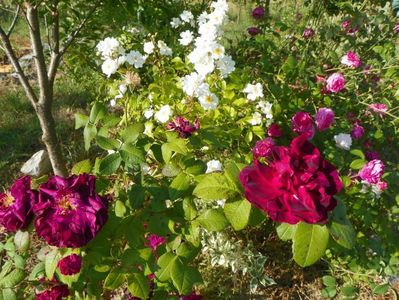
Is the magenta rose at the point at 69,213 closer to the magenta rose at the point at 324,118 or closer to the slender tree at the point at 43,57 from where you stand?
the magenta rose at the point at 324,118

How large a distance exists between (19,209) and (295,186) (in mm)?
617

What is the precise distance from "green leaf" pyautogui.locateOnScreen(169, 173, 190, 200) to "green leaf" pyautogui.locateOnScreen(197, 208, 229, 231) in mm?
93

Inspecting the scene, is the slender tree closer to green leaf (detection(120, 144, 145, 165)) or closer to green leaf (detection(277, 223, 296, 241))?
green leaf (detection(120, 144, 145, 165))

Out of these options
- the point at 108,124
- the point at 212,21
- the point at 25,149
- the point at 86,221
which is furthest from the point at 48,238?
the point at 25,149

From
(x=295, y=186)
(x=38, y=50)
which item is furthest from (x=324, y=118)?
(x=38, y=50)

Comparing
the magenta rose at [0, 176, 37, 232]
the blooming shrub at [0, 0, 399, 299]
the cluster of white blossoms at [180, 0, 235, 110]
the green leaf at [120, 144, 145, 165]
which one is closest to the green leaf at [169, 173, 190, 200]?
the blooming shrub at [0, 0, 399, 299]

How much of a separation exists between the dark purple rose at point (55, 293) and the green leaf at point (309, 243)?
0.72 metres

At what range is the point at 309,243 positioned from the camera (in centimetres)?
82

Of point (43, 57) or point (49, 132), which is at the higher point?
point (43, 57)

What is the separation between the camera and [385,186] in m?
1.72

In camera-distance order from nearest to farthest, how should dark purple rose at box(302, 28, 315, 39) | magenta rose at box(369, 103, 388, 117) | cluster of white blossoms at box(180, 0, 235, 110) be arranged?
cluster of white blossoms at box(180, 0, 235, 110), magenta rose at box(369, 103, 388, 117), dark purple rose at box(302, 28, 315, 39)

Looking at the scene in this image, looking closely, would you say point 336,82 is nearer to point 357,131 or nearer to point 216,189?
point 357,131

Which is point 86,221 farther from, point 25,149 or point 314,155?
point 25,149

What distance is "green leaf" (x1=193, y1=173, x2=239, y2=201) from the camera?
0.91 m
